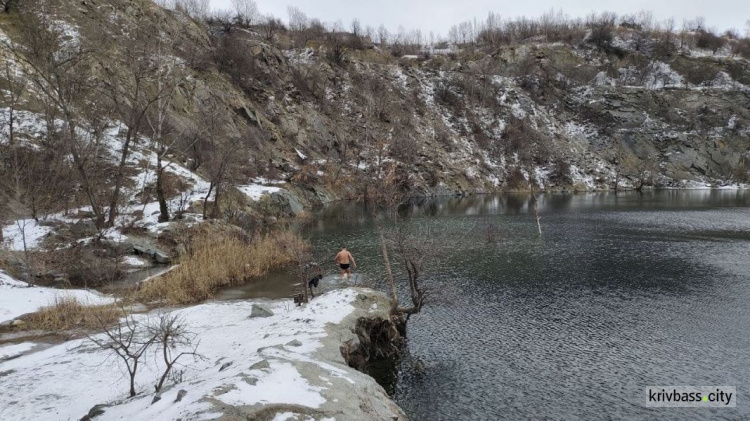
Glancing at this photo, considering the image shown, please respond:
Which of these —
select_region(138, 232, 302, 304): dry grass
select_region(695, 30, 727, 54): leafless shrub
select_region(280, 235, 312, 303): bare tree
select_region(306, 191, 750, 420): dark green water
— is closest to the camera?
select_region(306, 191, 750, 420): dark green water

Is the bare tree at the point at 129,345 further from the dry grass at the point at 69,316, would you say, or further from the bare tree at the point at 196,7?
the bare tree at the point at 196,7

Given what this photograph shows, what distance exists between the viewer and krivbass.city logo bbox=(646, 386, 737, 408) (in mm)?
10898

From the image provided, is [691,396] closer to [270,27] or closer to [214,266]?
[214,266]

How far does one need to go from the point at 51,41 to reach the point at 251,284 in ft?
57.4

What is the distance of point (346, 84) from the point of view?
86188 mm

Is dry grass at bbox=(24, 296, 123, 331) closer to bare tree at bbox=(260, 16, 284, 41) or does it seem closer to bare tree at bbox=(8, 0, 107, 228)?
bare tree at bbox=(8, 0, 107, 228)

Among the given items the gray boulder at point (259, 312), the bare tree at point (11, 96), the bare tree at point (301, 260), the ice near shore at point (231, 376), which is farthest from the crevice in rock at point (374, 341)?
the bare tree at point (11, 96)

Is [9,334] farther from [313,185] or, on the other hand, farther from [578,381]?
[313,185]

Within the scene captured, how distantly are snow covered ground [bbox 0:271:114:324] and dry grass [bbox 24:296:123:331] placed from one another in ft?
2.02

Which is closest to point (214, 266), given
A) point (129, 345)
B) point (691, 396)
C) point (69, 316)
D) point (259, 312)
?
point (259, 312)

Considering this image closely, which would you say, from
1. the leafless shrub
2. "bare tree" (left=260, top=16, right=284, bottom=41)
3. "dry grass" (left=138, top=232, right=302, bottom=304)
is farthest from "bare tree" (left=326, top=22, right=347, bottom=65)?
the leafless shrub

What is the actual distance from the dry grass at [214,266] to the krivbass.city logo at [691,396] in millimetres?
16185

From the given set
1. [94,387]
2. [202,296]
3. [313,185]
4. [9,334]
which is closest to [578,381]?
[94,387]

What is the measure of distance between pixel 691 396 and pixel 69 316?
61.6 ft
